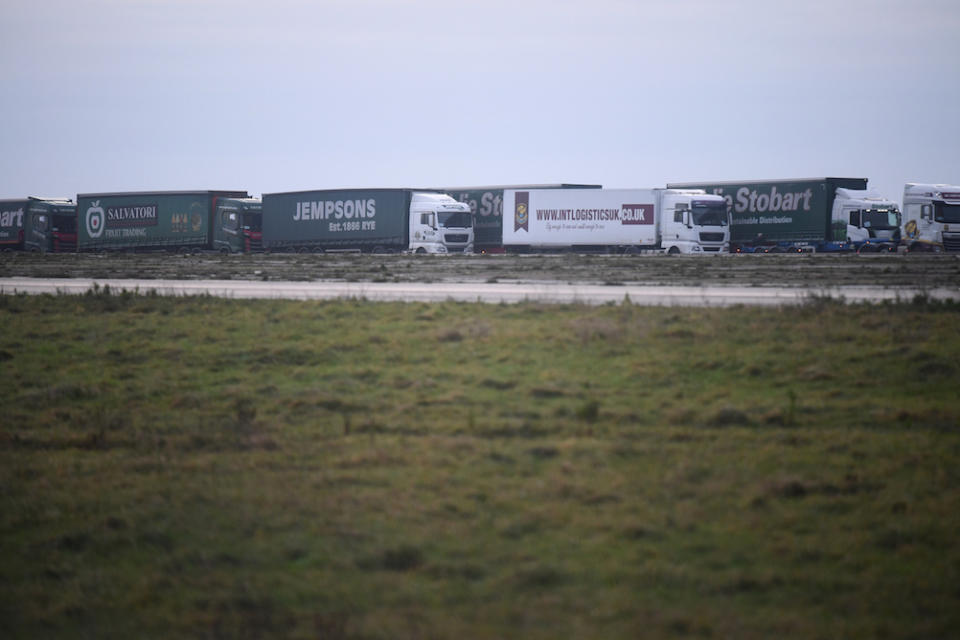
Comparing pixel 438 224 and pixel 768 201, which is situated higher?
pixel 768 201

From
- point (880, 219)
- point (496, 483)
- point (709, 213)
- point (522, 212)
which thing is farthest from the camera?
point (522, 212)

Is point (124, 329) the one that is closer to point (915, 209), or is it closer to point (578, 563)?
point (578, 563)

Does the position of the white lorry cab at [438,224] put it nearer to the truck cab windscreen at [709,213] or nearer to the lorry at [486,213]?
the lorry at [486,213]

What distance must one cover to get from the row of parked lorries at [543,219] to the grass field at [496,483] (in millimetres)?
37180

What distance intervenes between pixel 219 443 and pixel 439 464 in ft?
9.80

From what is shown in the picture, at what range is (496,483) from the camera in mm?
10250

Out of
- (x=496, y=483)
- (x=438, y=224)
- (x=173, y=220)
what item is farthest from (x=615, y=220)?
(x=496, y=483)

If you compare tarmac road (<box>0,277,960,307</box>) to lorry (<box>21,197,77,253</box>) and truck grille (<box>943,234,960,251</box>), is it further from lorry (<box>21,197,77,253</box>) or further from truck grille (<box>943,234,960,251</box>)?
lorry (<box>21,197,77,253</box>)

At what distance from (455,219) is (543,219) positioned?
16.8ft

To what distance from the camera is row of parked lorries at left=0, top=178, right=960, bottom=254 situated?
54219mm

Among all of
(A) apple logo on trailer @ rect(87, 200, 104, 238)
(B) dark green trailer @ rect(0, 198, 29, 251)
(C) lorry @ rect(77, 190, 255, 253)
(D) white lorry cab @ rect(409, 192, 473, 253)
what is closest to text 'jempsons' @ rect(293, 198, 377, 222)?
(D) white lorry cab @ rect(409, 192, 473, 253)

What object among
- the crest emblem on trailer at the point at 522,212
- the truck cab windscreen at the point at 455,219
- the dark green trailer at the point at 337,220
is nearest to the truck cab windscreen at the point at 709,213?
the crest emblem on trailer at the point at 522,212

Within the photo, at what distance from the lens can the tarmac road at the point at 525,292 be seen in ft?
77.0

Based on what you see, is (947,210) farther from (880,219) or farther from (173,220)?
(173,220)
